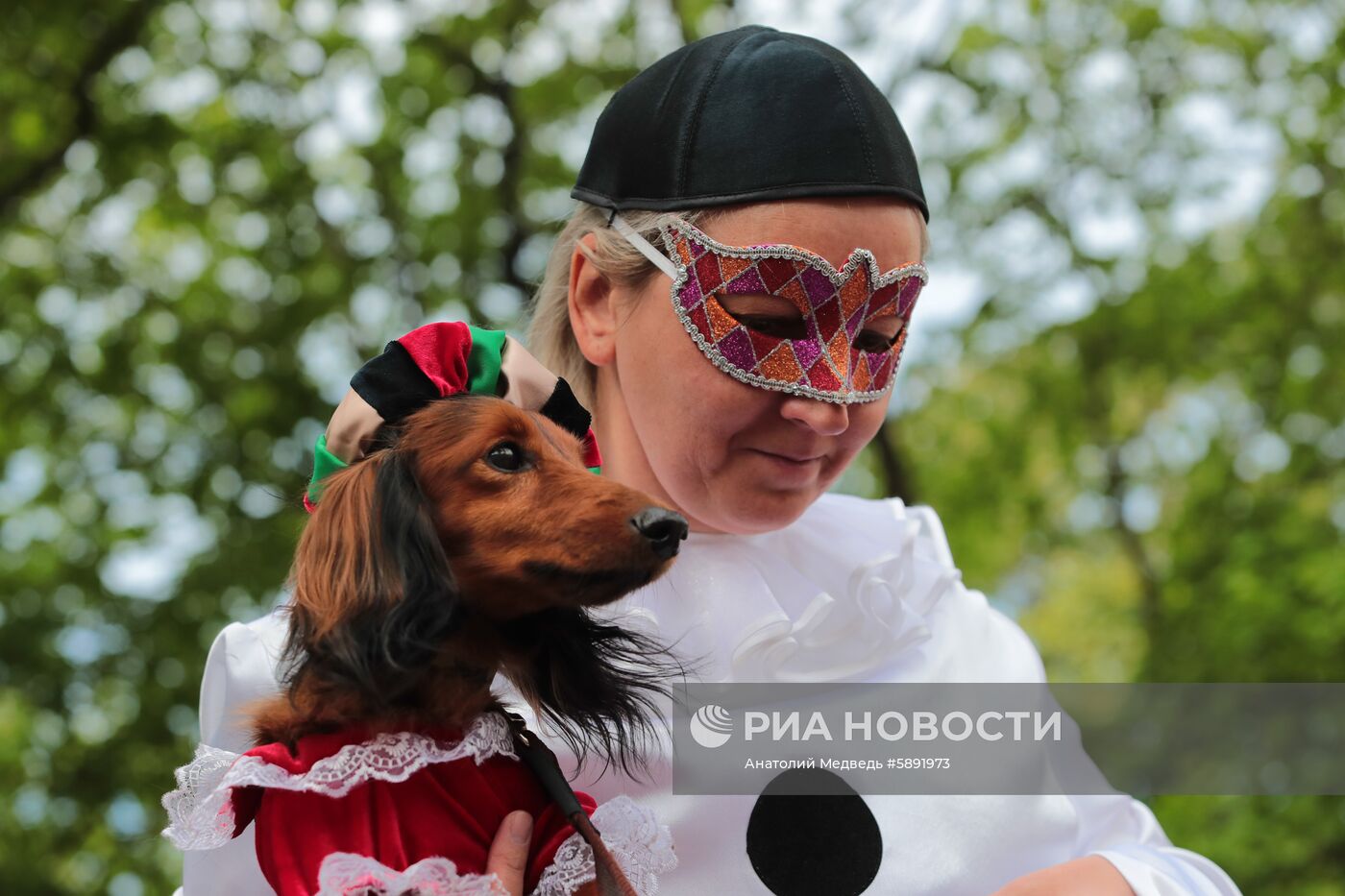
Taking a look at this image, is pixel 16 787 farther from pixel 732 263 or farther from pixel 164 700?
pixel 732 263

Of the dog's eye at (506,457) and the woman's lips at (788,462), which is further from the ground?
the dog's eye at (506,457)

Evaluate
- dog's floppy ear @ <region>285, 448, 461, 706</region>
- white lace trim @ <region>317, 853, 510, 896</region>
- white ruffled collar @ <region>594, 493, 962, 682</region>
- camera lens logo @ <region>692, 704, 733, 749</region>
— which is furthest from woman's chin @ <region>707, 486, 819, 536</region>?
white lace trim @ <region>317, 853, 510, 896</region>

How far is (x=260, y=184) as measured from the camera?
33.2ft

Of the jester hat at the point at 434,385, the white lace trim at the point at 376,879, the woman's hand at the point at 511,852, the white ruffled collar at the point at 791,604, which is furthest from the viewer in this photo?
the white ruffled collar at the point at 791,604

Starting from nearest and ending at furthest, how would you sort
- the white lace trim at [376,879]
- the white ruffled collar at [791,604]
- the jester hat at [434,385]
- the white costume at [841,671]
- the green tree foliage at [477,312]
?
the white lace trim at [376,879]
the jester hat at [434,385]
the white costume at [841,671]
the white ruffled collar at [791,604]
the green tree foliage at [477,312]

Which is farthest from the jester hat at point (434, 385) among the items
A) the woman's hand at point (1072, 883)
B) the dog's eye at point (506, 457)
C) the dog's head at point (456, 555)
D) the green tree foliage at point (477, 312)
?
the green tree foliage at point (477, 312)

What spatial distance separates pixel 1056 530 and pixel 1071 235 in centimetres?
370

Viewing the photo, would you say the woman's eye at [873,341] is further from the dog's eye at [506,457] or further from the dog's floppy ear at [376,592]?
the dog's floppy ear at [376,592]

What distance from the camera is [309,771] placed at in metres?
2.00

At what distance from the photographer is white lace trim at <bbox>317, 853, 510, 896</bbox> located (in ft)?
6.30

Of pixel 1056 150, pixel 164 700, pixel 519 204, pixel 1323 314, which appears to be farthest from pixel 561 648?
pixel 1323 314

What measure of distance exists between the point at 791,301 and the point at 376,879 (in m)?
1.22

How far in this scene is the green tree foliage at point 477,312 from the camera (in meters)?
9.16

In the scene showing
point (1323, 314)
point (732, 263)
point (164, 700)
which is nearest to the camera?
point (732, 263)
